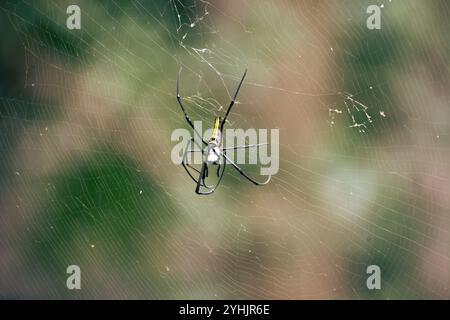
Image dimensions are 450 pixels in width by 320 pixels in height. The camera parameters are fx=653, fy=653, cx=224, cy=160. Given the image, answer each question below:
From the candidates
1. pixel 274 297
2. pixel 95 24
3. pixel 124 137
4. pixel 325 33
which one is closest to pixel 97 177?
pixel 124 137

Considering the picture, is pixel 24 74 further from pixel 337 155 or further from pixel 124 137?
pixel 337 155

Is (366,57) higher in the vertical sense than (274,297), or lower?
higher

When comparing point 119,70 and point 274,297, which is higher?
point 119,70

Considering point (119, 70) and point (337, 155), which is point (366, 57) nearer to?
point (337, 155)

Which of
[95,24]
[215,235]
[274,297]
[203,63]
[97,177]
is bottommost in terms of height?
[274,297]

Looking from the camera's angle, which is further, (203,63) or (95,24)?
(95,24)

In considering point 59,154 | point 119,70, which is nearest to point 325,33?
point 119,70
